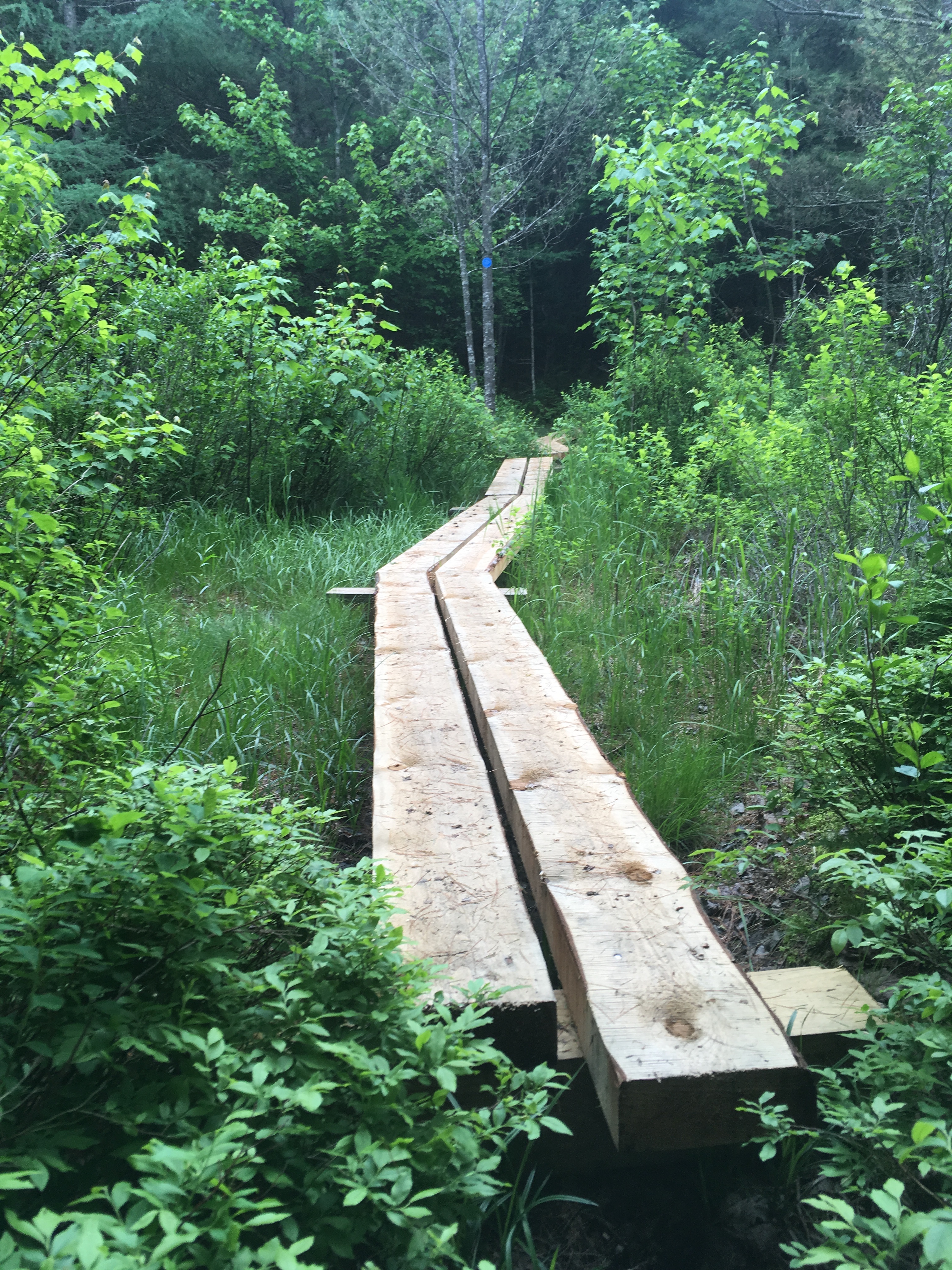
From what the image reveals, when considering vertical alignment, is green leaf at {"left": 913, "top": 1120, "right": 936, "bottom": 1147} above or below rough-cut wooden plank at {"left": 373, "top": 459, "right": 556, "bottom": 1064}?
above

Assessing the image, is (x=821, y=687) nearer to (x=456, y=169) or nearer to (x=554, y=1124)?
(x=554, y=1124)

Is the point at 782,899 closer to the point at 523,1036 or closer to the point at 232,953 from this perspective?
the point at 523,1036

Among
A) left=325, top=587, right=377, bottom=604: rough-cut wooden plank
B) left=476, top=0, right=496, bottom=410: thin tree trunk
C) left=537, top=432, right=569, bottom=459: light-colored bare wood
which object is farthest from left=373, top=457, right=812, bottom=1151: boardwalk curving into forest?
left=476, top=0, right=496, bottom=410: thin tree trunk

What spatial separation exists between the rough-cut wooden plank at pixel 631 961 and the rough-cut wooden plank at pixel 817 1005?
11 cm

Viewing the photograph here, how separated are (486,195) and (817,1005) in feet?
37.8

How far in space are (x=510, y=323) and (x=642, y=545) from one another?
59.5 feet

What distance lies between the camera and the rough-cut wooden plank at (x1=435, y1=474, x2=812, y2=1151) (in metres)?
1.14

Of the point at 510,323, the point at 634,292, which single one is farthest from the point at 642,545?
the point at 510,323

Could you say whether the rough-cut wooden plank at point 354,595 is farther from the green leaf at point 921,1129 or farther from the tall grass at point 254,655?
the green leaf at point 921,1129

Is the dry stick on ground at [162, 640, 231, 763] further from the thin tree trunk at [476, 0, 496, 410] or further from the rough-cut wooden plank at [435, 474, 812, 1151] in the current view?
the thin tree trunk at [476, 0, 496, 410]

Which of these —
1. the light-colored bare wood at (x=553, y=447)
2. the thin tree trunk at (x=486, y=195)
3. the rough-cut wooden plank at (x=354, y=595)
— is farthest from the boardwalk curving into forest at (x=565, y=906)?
the thin tree trunk at (x=486, y=195)

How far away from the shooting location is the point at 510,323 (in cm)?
2053

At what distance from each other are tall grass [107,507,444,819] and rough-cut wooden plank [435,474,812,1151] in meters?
0.75

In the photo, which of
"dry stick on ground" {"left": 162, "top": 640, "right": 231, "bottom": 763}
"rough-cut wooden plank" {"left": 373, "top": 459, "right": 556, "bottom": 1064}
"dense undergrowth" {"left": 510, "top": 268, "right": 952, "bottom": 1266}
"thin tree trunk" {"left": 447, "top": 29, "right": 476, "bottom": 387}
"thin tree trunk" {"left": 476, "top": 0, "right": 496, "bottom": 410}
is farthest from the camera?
"thin tree trunk" {"left": 447, "top": 29, "right": 476, "bottom": 387}
